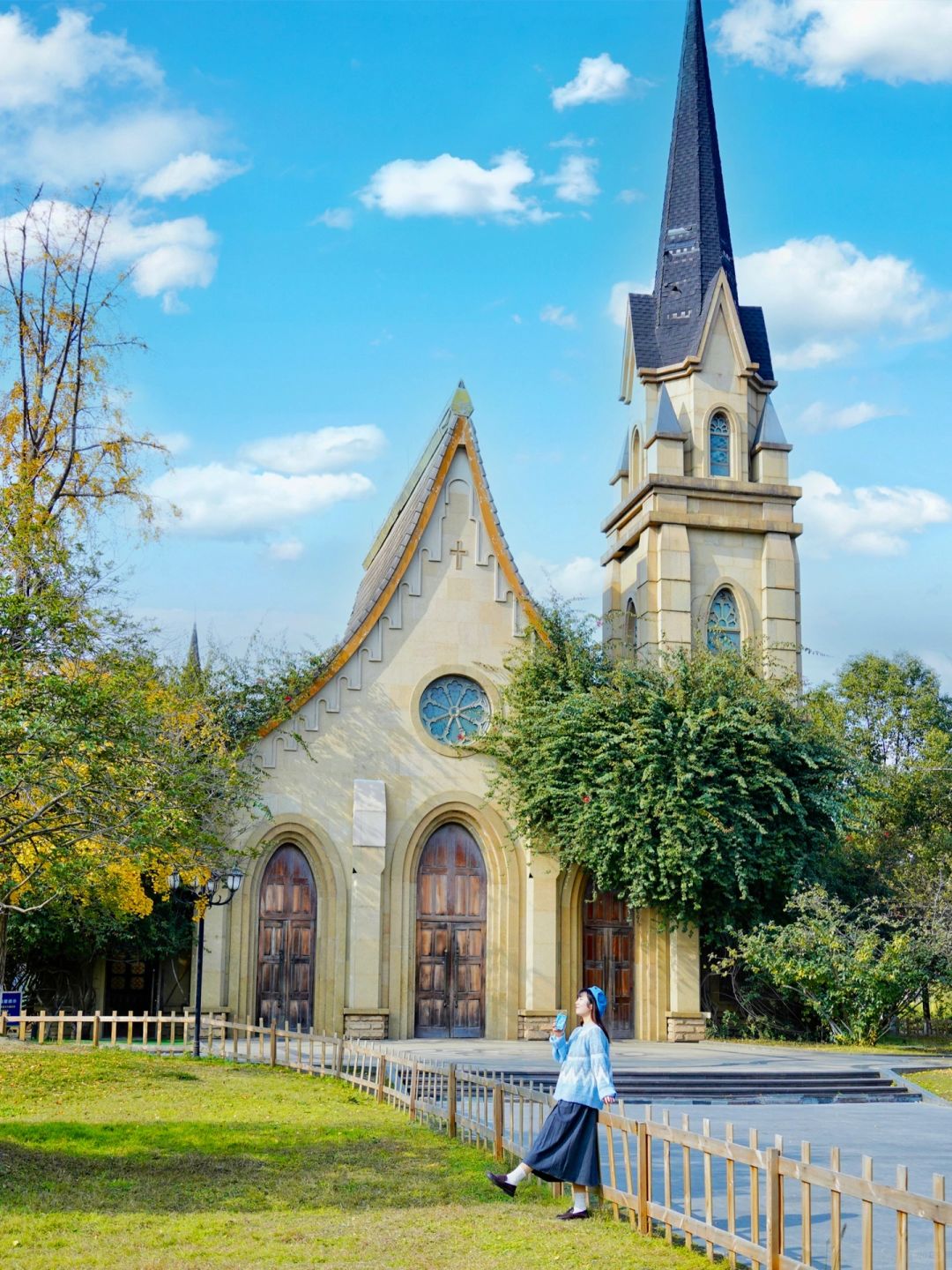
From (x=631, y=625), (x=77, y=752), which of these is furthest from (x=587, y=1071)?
(x=631, y=625)

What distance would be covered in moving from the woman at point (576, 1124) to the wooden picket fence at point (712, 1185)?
20 centimetres

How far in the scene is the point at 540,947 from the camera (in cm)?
2795

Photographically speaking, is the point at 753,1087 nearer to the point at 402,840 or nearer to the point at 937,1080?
the point at 937,1080

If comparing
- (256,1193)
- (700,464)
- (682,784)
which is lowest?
(256,1193)

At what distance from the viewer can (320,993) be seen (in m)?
27.4

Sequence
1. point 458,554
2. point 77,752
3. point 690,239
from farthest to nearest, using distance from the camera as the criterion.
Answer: point 690,239, point 458,554, point 77,752

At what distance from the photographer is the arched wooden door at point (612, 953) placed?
1123 inches

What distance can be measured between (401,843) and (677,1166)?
53.6 ft

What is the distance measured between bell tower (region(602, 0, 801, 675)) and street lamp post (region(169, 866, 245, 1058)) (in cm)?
1068

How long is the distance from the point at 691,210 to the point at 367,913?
19.5 m

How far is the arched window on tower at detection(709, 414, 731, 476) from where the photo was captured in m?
32.8

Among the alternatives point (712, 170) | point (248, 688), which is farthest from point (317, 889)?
point (712, 170)

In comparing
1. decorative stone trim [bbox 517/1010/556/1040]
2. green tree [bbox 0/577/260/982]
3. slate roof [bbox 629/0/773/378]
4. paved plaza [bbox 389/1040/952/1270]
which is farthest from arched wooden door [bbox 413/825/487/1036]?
slate roof [bbox 629/0/773/378]

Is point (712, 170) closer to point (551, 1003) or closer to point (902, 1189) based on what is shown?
point (551, 1003)
